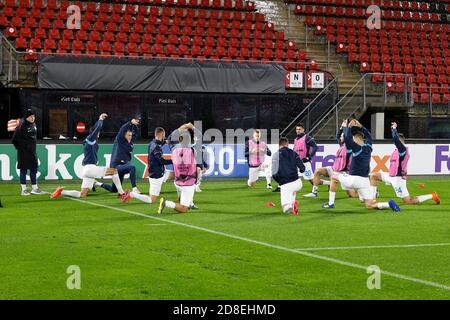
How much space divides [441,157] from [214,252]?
70.0ft

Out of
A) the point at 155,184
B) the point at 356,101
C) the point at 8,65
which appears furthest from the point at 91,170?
the point at 356,101

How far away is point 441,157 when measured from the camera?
31641 millimetres

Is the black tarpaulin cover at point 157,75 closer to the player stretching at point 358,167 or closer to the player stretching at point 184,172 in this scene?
the player stretching at point 184,172

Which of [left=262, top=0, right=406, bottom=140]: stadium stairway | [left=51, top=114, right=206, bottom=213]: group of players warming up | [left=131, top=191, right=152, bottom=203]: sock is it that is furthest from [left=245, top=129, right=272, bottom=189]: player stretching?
[left=131, top=191, right=152, bottom=203]: sock

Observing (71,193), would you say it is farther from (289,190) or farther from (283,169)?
(289,190)

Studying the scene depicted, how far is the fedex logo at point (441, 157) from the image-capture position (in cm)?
3155

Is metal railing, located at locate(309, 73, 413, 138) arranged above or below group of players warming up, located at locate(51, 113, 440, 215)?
above

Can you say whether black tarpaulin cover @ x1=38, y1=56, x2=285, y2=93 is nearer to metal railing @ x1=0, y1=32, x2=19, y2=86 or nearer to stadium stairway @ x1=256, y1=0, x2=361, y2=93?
metal railing @ x1=0, y1=32, x2=19, y2=86

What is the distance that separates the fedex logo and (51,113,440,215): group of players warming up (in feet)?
26.6

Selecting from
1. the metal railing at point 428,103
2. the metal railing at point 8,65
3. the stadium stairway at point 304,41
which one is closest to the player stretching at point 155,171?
the metal railing at point 8,65

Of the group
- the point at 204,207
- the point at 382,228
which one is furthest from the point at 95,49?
the point at 382,228

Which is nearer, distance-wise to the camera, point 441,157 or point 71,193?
point 71,193

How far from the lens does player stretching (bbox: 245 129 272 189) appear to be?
26.1m

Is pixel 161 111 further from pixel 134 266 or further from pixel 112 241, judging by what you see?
pixel 134 266
